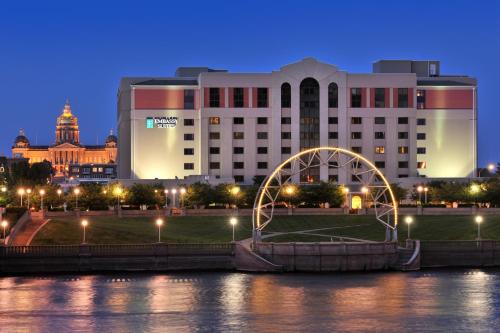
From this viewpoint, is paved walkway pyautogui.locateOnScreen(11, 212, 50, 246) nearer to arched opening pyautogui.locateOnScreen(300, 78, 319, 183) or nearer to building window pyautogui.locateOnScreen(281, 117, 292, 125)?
building window pyautogui.locateOnScreen(281, 117, 292, 125)

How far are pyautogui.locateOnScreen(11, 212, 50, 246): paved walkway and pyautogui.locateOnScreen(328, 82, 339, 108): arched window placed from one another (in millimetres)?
78076

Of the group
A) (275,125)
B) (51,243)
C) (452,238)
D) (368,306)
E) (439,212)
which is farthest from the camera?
(275,125)

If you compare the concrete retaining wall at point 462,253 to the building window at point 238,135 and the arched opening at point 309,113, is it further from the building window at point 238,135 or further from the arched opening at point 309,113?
the building window at point 238,135

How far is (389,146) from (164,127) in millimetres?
43076

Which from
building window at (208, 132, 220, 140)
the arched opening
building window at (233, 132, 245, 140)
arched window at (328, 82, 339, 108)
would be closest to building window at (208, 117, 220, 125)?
building window at (208, 132, 220, 140)

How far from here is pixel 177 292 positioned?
87.0 m

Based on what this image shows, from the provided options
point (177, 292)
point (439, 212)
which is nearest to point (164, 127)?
point (439, 212)

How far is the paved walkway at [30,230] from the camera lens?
364 feet

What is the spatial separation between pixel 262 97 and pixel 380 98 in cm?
2252

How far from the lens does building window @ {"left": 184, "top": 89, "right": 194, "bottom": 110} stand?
19275cm

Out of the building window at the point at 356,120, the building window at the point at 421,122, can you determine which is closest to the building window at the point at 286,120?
the building window at the point at 356,120

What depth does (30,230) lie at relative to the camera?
117312mm

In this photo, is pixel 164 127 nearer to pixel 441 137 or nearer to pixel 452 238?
pixel 441 137

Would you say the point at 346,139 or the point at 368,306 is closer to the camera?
the point at 368,306
